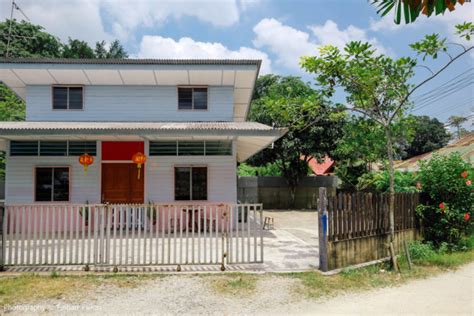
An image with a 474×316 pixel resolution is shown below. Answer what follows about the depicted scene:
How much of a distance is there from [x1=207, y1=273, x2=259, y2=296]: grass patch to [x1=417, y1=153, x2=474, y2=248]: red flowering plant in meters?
4.94

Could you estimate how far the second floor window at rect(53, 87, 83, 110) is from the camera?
43.3 ft

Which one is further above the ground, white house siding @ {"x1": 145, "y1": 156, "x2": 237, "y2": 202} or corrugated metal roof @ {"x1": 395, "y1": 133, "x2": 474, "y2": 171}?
corrugated metal roof @ {"x1": 395, "y1": 133, "x2": 474, "y2": 171}

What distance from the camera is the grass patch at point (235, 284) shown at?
575 cm

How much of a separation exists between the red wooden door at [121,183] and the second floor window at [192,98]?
9.41 feet

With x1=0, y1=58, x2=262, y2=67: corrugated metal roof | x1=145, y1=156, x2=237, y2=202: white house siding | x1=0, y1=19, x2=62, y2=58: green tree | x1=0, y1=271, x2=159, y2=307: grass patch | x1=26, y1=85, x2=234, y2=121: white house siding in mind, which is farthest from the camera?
x1=0, y1=19, x2=62, y2=58: green tree

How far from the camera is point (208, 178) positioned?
12359 mm

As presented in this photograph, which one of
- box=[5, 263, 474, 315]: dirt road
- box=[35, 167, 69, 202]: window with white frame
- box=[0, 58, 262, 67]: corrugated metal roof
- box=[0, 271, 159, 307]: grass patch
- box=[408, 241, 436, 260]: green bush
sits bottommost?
box=[5, 263, 474, 315]: dirt road

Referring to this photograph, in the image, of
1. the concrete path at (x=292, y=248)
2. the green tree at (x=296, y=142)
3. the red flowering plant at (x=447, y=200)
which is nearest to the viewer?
the concrete path at (x=292, y=248)

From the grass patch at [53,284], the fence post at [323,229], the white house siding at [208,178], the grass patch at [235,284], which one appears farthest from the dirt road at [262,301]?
the white house siding at [208,178]

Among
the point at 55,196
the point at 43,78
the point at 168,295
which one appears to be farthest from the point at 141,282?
the point at 43,78

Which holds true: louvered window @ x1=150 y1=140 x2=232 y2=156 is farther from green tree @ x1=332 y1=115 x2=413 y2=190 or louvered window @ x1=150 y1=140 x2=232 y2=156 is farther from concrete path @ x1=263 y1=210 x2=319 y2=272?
green tree @ x1=332 y1=115 x2=413 y2=190

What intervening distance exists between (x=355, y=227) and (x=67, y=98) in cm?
1093

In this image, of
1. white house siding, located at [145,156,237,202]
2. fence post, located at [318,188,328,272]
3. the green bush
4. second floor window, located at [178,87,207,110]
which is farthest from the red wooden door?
the green bush

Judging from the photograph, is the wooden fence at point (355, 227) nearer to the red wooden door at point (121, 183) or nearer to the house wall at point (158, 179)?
the house wall at point (158, 179)
